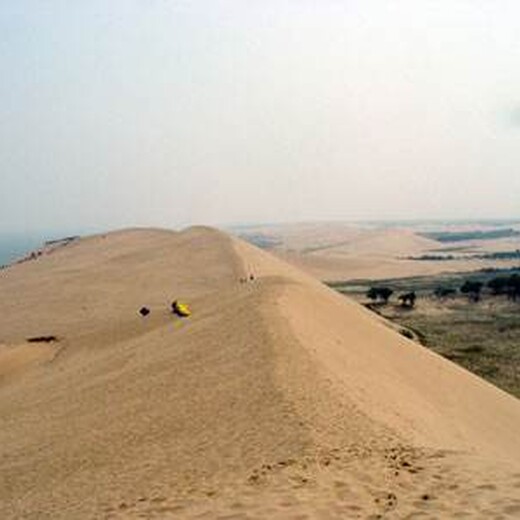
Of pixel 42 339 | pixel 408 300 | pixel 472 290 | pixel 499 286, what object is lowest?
pixel 408 300

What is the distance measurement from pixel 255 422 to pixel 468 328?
136ft

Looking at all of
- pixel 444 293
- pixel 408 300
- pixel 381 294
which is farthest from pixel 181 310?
pixel 444 293

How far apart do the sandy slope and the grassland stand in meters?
9.66

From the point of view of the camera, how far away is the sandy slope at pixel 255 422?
11.7 meters

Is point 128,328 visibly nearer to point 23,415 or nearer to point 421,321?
point 23,415

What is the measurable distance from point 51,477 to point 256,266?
3666cm

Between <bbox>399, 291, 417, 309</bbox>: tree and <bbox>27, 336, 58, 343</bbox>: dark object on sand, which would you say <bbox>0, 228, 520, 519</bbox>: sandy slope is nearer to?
<bbox>27, 336, 58, 343</bbox>: dark object on sand

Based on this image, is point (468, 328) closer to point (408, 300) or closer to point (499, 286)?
point (408, 300)

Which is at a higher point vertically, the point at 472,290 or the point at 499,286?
the point at 499,286

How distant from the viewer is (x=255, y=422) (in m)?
15.5

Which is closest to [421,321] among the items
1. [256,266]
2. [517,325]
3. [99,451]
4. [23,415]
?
[517,325]

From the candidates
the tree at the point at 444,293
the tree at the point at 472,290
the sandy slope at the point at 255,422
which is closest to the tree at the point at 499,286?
the tree at the point at 472,290

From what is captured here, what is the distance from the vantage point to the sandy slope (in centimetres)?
1168

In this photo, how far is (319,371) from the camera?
18844 millimetres
